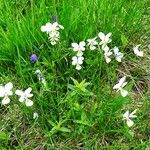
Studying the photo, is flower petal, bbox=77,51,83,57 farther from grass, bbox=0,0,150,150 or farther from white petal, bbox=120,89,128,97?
white petal, bbox=120,89,128,97

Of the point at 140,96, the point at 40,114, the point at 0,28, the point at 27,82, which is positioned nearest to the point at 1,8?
the point at 0,28

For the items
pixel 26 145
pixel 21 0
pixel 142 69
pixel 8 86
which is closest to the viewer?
pixel 8 86

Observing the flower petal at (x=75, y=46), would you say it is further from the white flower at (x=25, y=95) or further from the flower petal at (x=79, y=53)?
the white flower at (x=25, y=95)

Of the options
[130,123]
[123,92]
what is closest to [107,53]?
[123,92]

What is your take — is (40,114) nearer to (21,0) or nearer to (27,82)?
(27,82)

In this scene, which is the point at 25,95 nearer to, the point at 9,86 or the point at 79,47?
the point at 9,86

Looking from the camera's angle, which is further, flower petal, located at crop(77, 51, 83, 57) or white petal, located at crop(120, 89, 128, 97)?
flower petal, located at crop(77, 51, 83, 57)

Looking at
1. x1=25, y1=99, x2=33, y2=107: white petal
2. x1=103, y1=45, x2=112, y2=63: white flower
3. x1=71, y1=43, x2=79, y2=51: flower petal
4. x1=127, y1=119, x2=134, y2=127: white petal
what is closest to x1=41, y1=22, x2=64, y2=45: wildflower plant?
x1=71, y1=43, x2=79, y2=51: flower petal

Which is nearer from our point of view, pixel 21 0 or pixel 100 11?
pixel 100 11
